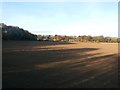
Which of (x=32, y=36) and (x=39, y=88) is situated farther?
(x=32, y=36)

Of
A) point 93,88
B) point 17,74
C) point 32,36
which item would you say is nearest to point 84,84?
point 93,88

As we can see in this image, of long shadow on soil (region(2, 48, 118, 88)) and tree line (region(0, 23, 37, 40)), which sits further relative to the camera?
tree line (region(0, 23, 37, 40))

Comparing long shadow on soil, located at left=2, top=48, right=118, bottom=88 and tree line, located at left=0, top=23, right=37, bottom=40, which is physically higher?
tree line, located at left=0, top=23, right=37, bottom=40

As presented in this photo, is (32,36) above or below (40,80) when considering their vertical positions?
above

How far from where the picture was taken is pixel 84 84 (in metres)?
5.41

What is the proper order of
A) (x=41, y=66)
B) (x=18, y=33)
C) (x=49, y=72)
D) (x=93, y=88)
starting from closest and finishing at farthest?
(x=93, y=88) → (x=49, y=72) → (x=41, y=66) → (x=18, y=33)

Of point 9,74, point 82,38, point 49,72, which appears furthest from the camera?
point 82,38

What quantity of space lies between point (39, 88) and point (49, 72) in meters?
1.45

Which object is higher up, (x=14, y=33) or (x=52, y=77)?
(x=14, y=33)

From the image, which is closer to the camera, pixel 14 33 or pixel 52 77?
pixel 52 77

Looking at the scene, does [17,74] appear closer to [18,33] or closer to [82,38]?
[18,33]

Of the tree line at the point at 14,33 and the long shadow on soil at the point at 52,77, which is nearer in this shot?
the long shadow on soil at the point at 52,77

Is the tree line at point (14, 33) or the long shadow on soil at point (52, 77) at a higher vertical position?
the tree line at point (14, 33)

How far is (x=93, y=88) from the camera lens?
5168 mm
